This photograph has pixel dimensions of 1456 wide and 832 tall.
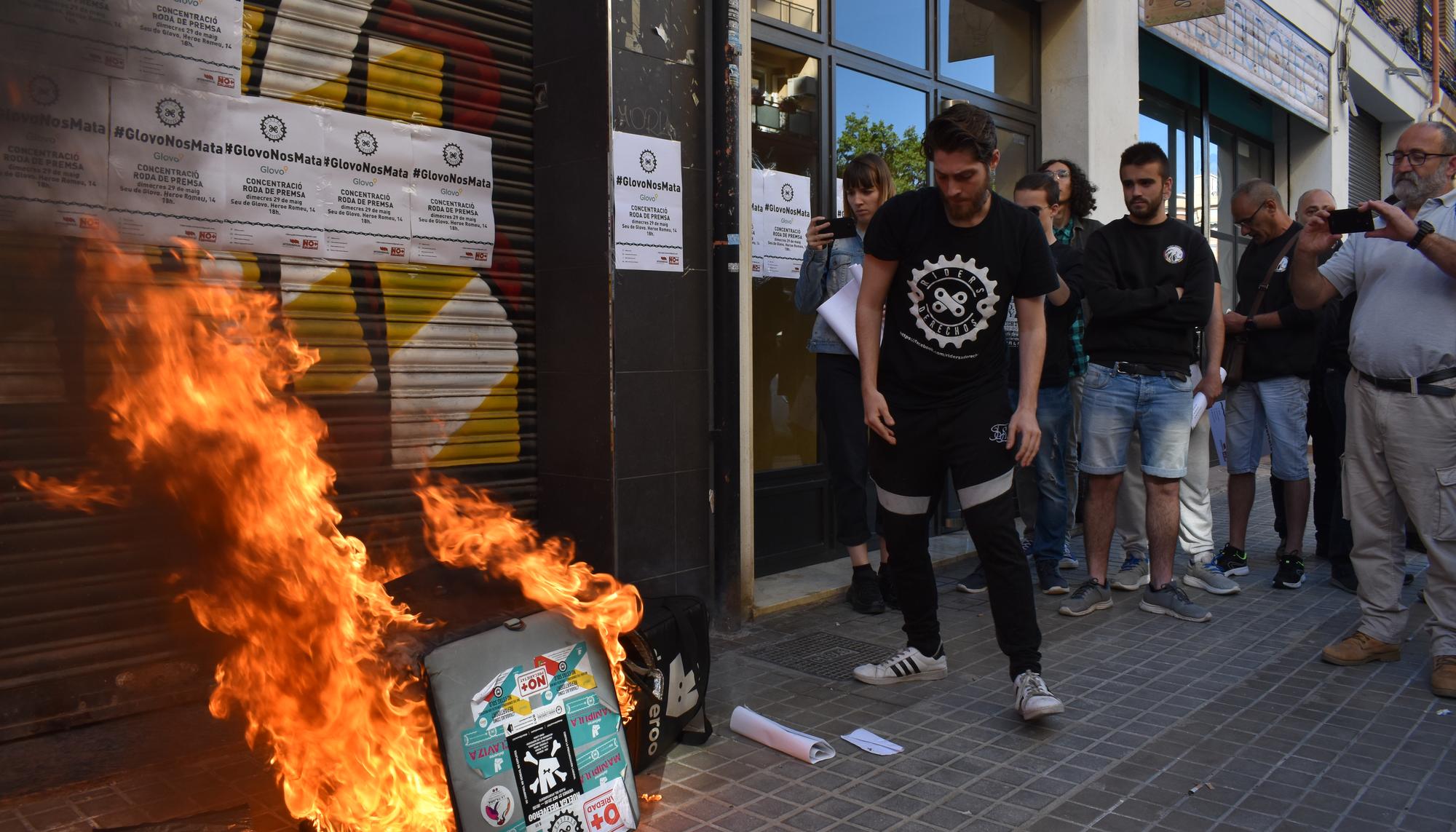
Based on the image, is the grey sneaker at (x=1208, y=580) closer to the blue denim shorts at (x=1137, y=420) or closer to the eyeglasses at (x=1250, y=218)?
the blue denim shorts at (x=1137, y=420)

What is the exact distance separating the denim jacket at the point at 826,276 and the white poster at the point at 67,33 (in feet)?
11.2

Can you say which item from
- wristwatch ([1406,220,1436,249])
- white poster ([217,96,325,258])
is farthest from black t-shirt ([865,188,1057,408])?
white poster ([217,96,325,258])

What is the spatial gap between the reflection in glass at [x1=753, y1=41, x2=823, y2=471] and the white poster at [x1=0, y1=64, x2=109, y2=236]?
12.6 feet

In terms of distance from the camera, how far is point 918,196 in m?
4.40

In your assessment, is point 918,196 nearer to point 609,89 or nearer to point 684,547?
point 609,89

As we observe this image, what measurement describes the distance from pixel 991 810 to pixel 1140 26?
9.33 meters

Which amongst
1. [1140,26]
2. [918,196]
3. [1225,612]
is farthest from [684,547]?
[1140,26]

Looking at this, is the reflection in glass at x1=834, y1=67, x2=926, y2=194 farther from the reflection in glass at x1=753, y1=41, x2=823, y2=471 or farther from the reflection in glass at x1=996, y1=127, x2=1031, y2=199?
the reflection in glass at x1=996, y1=127, x2=1031, y2=199

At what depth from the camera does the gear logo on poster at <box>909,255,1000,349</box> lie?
428 centimetres

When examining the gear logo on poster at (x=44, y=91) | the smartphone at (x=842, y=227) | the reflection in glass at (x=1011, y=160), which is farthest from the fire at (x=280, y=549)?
the reflection in glass at (x=1011, y=160)

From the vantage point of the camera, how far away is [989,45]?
9.28 m

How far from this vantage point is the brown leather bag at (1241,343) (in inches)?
269

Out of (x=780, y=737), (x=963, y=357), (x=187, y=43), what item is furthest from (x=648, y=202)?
(x=780, y=737)

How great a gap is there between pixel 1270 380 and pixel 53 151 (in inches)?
261
